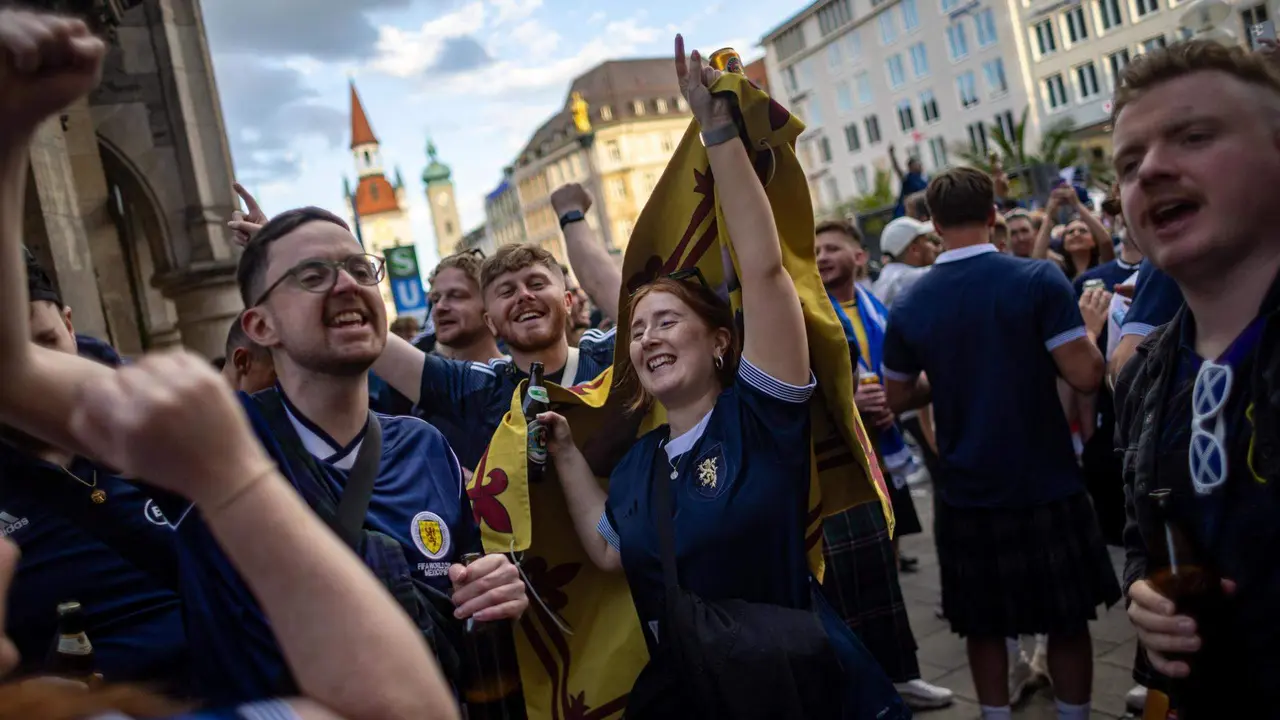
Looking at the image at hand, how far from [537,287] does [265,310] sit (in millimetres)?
1477

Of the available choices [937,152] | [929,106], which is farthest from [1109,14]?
[937,152]

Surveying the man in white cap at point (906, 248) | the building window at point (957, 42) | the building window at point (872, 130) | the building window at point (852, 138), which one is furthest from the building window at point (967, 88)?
the man in white cap at point (906, 248)

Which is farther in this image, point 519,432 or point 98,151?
point 98,151

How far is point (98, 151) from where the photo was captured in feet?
31.0

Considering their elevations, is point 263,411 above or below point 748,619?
above

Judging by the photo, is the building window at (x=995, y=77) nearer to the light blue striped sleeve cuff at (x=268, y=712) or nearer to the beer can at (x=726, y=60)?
the beer can at (x=726, y=60)

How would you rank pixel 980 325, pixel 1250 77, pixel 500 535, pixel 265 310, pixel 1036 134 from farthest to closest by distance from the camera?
pixel 1036 134, pixel 980 325, pixel 500 535, pixel 265 310, pixel 1250 77

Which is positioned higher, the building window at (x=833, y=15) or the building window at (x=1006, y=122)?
the building window at (x=833, y=15)

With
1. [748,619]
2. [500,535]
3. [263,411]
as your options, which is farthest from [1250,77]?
[263,411]

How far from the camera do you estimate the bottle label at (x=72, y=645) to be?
73.7 inches

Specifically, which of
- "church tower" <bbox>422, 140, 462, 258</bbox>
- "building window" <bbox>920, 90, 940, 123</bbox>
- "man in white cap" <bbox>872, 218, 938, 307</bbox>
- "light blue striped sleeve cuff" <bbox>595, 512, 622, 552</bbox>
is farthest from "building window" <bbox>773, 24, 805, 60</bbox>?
"church tower" <bbox>422, 140, 462, 258</bbox>

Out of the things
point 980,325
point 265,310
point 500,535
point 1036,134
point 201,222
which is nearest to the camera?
point 265,310

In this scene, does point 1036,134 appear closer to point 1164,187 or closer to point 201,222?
point 201,222

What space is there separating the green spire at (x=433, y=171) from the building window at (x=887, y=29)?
9467cm
